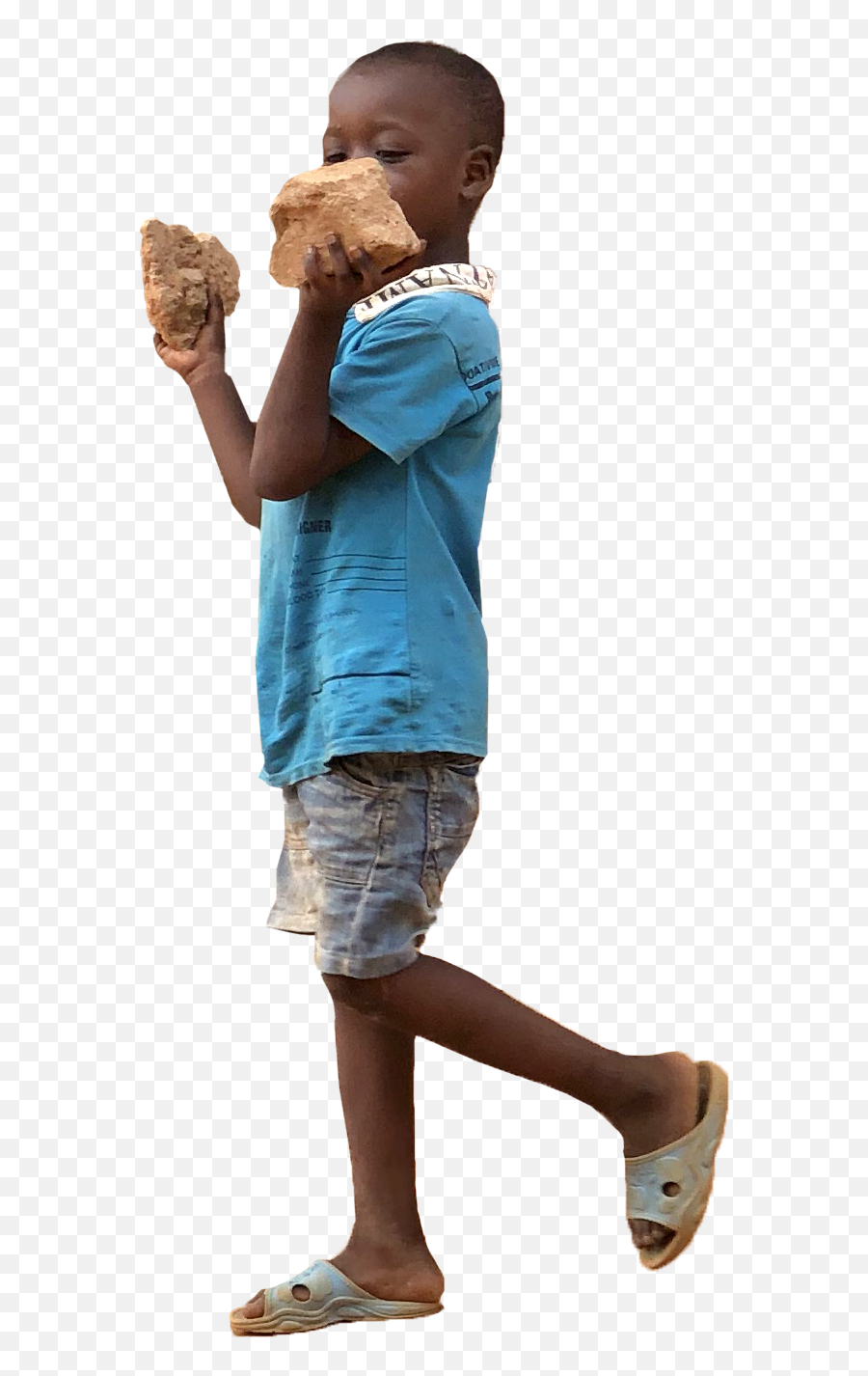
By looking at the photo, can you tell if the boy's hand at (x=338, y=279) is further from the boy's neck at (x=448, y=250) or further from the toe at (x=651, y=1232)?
the toe at (x=651, y=1232)

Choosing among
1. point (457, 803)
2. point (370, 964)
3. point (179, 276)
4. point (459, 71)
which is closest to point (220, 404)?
point (179, 276)

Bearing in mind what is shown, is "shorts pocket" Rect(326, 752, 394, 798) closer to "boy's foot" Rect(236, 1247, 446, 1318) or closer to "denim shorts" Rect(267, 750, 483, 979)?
"denim shorts" Rect(267, 750, 483, 979)

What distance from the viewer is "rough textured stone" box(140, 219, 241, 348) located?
4199 millimetres

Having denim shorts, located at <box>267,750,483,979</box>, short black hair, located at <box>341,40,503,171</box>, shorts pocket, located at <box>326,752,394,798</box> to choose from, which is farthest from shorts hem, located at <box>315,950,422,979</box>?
short black hair, located at <box>341,40,503,171</box>

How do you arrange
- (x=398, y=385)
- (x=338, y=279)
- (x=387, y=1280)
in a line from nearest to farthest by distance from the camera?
(x=338, y=279) → (x=398, y=385) → (x=387, y=1280)

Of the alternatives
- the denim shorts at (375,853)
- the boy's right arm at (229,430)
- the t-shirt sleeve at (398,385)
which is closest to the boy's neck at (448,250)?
the t-shirt sleeve at (398,385)

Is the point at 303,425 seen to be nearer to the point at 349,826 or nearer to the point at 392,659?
the point at 392,659

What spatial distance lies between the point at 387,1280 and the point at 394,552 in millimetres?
1188

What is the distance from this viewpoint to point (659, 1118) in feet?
13.7

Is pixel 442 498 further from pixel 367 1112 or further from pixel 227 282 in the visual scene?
pixel 367 1112

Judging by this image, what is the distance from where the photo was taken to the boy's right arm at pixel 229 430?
4.09 metres

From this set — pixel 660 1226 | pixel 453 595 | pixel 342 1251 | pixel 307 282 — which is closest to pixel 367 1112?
pixel 342 1251

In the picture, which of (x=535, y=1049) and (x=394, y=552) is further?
(x=535, y=1049)

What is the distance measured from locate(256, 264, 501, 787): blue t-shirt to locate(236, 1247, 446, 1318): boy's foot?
80 cm
